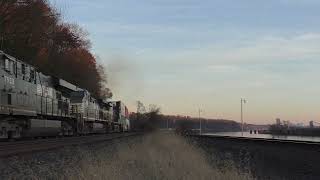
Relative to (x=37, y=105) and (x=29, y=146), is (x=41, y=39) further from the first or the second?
(x=29, y=146)

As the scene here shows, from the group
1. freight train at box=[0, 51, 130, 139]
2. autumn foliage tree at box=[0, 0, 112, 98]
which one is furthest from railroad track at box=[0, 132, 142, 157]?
autumn foliage tree at box=[0, 0, 112, 98]

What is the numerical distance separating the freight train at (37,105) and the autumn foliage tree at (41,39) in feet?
28.2

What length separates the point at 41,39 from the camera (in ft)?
197

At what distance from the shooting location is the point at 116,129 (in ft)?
266

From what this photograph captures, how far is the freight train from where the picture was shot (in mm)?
26703

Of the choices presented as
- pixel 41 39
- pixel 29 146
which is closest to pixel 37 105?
pixel 29 146

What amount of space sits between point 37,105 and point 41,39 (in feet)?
94.4

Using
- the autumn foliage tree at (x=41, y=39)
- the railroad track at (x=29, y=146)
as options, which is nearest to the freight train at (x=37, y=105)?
the railroad track at (x=29, y=146)

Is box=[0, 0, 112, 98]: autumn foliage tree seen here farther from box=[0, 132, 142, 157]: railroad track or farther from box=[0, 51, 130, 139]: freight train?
box=[0, 132, 142, 157]: railroad track

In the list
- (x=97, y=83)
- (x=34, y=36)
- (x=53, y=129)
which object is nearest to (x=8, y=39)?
(x=34, y=36)

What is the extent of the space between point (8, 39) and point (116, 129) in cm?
3215

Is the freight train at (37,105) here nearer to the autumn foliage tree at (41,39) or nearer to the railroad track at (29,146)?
the railroad track at (29,146)

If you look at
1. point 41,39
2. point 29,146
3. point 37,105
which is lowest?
point 29,146

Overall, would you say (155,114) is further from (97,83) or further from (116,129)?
(116,129)
